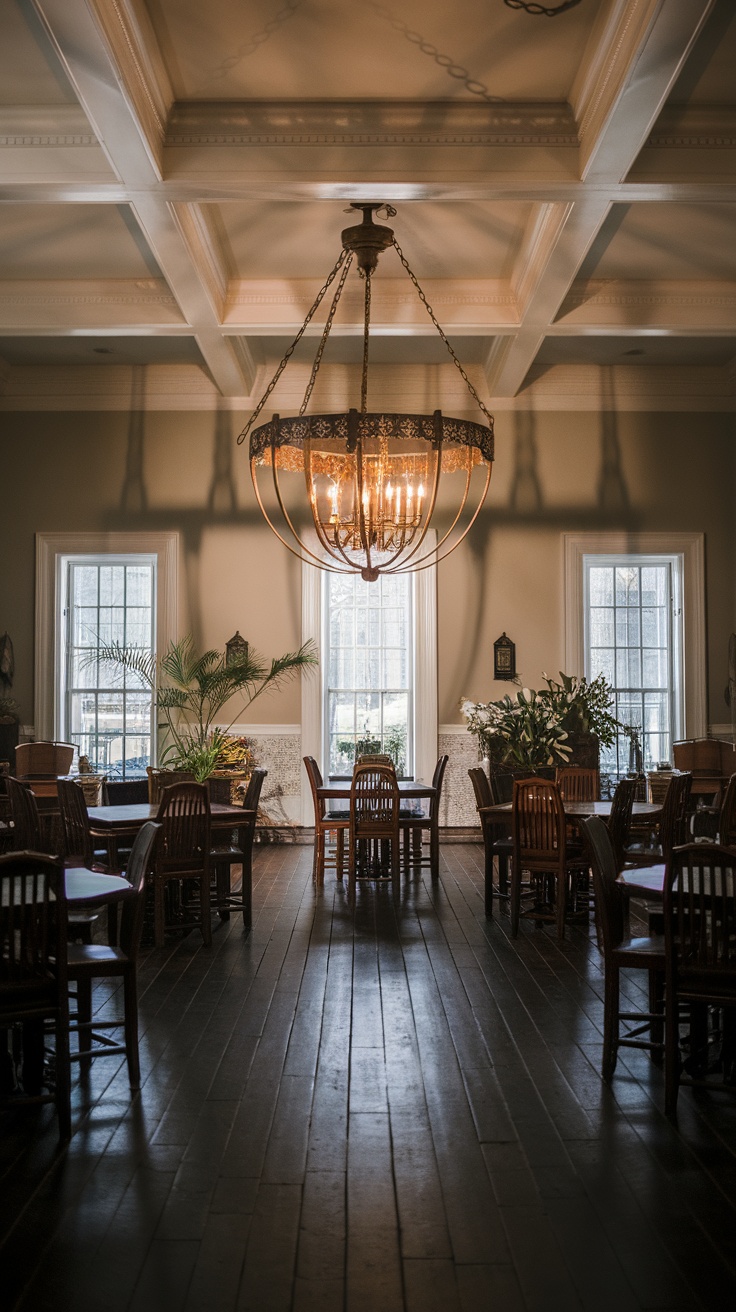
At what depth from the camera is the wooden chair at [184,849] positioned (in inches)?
267

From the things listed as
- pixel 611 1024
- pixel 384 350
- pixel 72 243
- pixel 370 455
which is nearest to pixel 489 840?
pixel 370 455

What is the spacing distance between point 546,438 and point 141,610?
4488 millimetres

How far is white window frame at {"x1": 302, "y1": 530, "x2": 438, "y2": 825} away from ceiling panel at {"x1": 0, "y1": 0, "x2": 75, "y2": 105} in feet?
19.4

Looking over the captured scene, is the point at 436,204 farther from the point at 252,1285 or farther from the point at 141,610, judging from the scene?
the point at 252,1285

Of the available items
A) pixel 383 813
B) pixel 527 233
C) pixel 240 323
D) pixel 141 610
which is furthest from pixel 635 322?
pixel 141 610

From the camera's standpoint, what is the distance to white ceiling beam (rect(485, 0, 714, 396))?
202 inches

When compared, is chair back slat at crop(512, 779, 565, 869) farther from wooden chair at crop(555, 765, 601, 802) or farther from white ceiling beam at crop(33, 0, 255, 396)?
white ceiling beam at crop(33, 0, 255, 396)

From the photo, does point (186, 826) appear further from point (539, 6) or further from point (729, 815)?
point (539, 6)

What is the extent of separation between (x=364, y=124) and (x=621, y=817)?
4311 millimetres

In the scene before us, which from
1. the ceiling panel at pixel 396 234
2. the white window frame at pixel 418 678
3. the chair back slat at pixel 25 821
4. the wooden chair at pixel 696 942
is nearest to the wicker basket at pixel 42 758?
the white window frame at pixel 418 678

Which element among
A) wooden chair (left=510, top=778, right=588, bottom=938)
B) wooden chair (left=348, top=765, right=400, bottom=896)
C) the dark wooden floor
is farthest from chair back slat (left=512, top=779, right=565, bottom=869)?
wooden chair (left=348, top=765, right=400, bottom=896)

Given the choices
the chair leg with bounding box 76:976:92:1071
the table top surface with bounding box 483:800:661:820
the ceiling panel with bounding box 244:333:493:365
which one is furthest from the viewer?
the ceiling panel with bounding box 244:333:493:365

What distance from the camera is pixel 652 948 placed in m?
4.44

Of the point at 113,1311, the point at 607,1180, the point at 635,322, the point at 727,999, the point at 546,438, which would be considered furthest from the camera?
the point at 546,438
